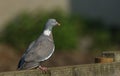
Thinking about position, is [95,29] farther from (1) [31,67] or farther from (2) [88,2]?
(1) [31,67]

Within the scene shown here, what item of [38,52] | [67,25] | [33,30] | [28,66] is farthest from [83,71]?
[67,25]

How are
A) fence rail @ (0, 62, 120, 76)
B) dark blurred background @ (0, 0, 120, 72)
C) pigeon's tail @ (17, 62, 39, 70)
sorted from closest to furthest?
1. fence rail @ (0, 62, 120, 76)
2. pigeon's tail @ (17, 62, 39, 70)
3. dark blurred background @ (0, 0, 120, 72)

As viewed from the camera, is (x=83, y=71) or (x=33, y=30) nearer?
(x=83, y=71)

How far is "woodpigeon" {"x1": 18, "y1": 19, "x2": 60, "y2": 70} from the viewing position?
27.8ft

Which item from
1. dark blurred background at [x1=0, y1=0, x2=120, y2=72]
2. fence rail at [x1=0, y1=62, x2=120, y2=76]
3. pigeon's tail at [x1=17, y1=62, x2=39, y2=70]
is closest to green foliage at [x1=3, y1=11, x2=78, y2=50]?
dark blurred background at [x1=0, y1=0, x2=120, y2=72]

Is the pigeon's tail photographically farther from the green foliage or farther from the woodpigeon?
the green foliage

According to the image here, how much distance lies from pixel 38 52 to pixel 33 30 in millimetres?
10910

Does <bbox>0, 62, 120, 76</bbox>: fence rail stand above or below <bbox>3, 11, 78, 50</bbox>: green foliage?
above

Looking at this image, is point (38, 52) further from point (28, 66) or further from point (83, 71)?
point (83, 71)

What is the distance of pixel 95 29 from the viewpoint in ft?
70.5

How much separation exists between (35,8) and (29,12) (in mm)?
649

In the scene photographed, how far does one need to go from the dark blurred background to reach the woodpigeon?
7561 millimetres

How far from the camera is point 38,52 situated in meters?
8.75

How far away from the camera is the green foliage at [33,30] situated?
19.1m
